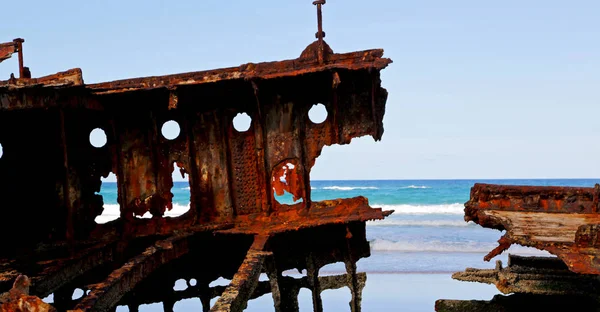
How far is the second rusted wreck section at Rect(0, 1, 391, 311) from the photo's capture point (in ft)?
25.3

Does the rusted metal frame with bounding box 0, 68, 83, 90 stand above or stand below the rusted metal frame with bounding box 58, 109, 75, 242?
above

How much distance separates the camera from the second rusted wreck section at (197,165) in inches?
304

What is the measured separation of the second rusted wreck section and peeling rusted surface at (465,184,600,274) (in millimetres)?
1254

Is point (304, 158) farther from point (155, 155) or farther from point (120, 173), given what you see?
point (120, 173)

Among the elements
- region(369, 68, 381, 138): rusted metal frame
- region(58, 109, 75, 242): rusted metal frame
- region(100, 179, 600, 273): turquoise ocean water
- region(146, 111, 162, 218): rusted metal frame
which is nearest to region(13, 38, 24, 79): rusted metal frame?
region(58, 109, 75, 242): rusted metal frame

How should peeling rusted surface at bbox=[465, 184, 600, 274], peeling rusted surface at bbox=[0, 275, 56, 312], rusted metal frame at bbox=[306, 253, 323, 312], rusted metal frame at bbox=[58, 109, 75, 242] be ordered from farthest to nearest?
rusted metal frame at bbox=[306, 253, 323, 312] < rusted metal frame at bbox=[58, 109, 75, 242] < peeling rusted surface at bbox=[465, 184, 600, 274] < peeling rusted surface at bbox=[0, 275, 56, 312]

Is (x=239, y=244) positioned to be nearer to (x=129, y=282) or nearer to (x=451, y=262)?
(x=129, y=282)

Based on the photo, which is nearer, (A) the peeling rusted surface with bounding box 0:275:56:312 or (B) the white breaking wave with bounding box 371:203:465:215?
(A) the peeling rusted surface with bounding box 0:275:56:312

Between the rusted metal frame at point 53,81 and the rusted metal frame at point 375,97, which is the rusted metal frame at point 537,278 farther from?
the rusted metal frame at point 53,81

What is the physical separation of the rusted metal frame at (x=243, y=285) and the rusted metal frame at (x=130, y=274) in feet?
3.24

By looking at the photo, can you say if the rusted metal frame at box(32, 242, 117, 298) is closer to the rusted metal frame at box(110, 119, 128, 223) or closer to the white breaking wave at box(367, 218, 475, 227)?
the rusted metal frame at box(110, 119, 128, 223)

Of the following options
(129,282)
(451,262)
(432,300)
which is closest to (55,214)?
(129,282)

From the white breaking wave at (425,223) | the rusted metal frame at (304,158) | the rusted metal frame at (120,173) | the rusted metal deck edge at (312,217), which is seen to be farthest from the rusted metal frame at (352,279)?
the white breaking wave at (425,223)

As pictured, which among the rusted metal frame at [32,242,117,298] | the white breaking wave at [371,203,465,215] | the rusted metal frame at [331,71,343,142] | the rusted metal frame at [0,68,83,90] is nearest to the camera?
the rusted metal frame at [32,242,117,298]
